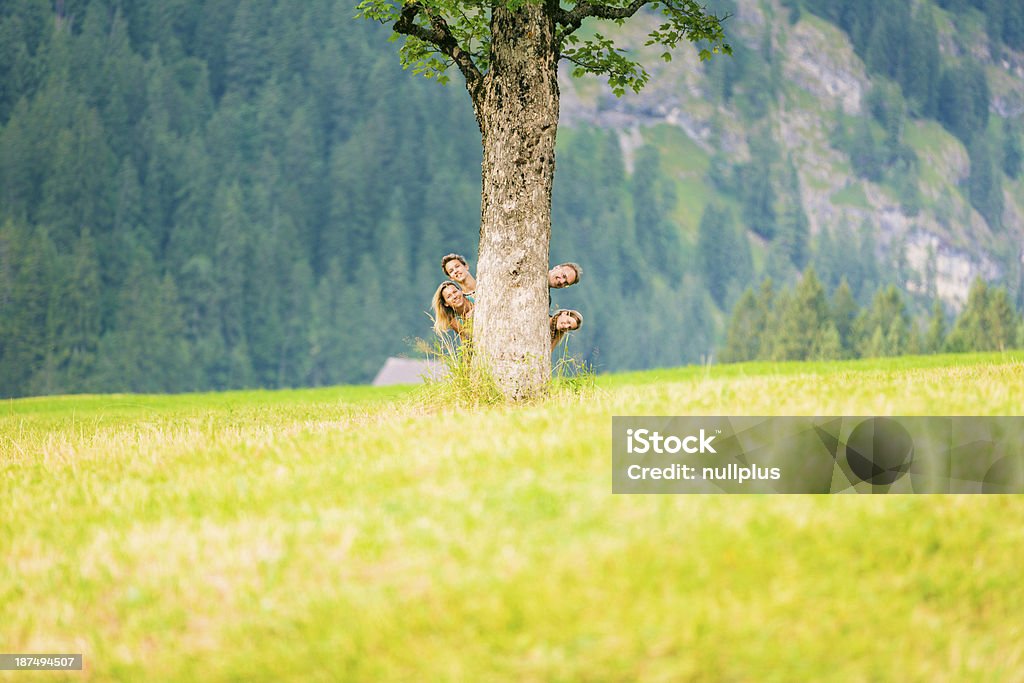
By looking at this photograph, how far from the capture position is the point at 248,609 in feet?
23.9

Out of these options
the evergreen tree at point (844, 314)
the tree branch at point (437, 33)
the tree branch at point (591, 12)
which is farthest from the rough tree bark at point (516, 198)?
the evergreen tree at point (844, 314)

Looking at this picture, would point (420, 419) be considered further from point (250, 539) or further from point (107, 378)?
point (107, 378)

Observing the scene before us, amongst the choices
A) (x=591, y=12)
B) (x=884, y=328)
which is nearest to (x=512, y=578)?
(x=591, y=12)

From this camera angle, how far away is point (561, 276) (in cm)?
1836

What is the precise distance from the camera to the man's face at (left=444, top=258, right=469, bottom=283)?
18.8 metres

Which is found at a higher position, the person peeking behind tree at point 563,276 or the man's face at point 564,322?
the person peeking behind tree at point 563,276

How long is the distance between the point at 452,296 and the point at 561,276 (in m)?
1.91

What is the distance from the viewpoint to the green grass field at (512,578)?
6684 millimetres

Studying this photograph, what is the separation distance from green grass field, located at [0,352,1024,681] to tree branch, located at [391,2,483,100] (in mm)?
9135

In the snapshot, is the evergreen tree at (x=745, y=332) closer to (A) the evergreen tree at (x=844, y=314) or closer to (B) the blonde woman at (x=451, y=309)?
(A) the evergreen tree at (x=844, y=314)

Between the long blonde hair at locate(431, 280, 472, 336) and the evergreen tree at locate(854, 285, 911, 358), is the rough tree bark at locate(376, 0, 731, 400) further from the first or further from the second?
the evergreen tree at locate(854, 285, 911, 358)

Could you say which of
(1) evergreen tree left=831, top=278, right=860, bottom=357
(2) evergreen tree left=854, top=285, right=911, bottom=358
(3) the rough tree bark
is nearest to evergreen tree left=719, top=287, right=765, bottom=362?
(1) evergreen tree left=831, top=278, right=860, bottom=357

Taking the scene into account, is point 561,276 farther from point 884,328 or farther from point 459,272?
point 884,328

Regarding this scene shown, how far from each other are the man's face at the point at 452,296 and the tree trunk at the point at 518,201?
153cm
